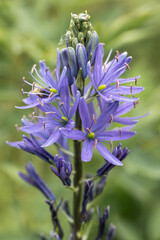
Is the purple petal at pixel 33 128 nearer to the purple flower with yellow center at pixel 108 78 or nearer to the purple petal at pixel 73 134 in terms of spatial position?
the purple petal at pixel 73 134

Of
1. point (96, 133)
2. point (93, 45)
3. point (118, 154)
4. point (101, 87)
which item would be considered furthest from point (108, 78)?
point (118, 154)

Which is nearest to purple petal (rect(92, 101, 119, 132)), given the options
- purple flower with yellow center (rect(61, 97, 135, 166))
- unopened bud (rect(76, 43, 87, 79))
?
purple flower with yellow center (rect(61, 97, 135, 166))

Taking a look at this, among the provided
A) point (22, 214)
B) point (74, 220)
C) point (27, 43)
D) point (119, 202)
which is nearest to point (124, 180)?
point (119, 202)

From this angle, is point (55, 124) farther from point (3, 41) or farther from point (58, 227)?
point (3, 41)

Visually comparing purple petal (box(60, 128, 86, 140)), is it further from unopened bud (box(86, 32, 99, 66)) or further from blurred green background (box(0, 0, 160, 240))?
blurred green background (box(0, 0, 160, 240))

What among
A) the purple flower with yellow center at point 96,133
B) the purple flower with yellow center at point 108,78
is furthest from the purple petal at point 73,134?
the purple flower with yellow center at point 108,78
